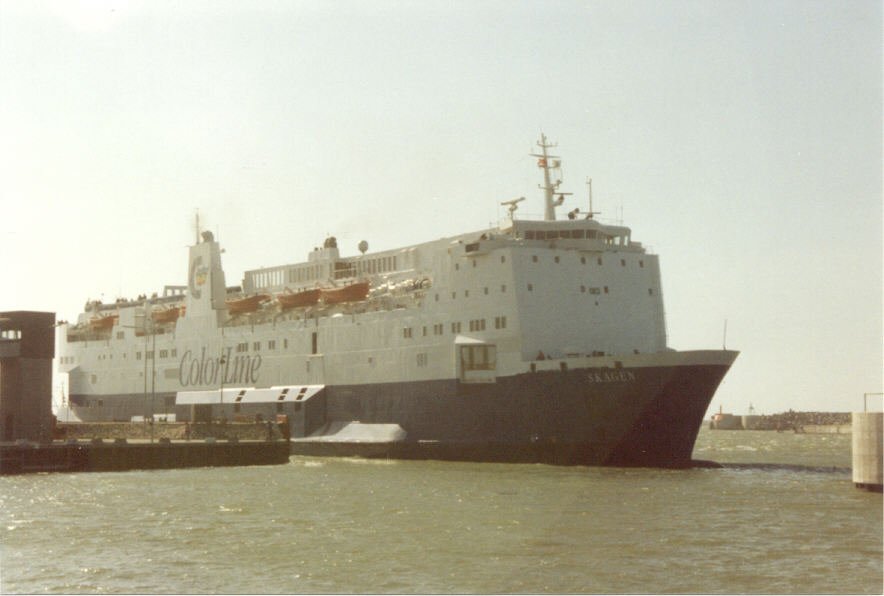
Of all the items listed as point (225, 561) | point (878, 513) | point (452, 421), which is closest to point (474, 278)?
point (452, 421)

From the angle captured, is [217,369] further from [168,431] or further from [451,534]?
[451,534]

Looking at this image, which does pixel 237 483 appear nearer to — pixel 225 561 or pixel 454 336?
pixel 454 336

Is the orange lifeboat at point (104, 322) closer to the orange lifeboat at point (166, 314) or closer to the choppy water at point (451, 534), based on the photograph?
the orange lifeboat at point (166, 314)

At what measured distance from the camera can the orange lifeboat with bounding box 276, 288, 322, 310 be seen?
167 ft

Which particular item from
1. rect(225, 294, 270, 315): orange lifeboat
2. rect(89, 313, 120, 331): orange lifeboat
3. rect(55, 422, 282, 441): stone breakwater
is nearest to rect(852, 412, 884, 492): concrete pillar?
rect(55, 422, 282, 441): stone breakwater

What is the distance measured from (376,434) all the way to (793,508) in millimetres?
20331

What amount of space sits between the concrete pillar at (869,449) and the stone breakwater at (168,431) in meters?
24.2

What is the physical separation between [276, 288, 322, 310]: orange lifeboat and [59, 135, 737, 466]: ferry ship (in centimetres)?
6

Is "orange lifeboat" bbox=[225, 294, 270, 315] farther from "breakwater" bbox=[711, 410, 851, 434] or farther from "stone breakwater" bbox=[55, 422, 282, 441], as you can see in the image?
"breakwater" bbox=[711, 410, 851, 434]

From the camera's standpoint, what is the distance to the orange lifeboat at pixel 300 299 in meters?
50.9

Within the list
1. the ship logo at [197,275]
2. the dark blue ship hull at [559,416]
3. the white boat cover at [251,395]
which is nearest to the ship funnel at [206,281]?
the ship logo at [197,275]

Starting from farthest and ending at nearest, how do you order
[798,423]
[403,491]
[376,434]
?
[798,423]
[376,434]
[403,491]

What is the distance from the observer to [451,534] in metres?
22.9

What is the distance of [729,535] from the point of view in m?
22.9
